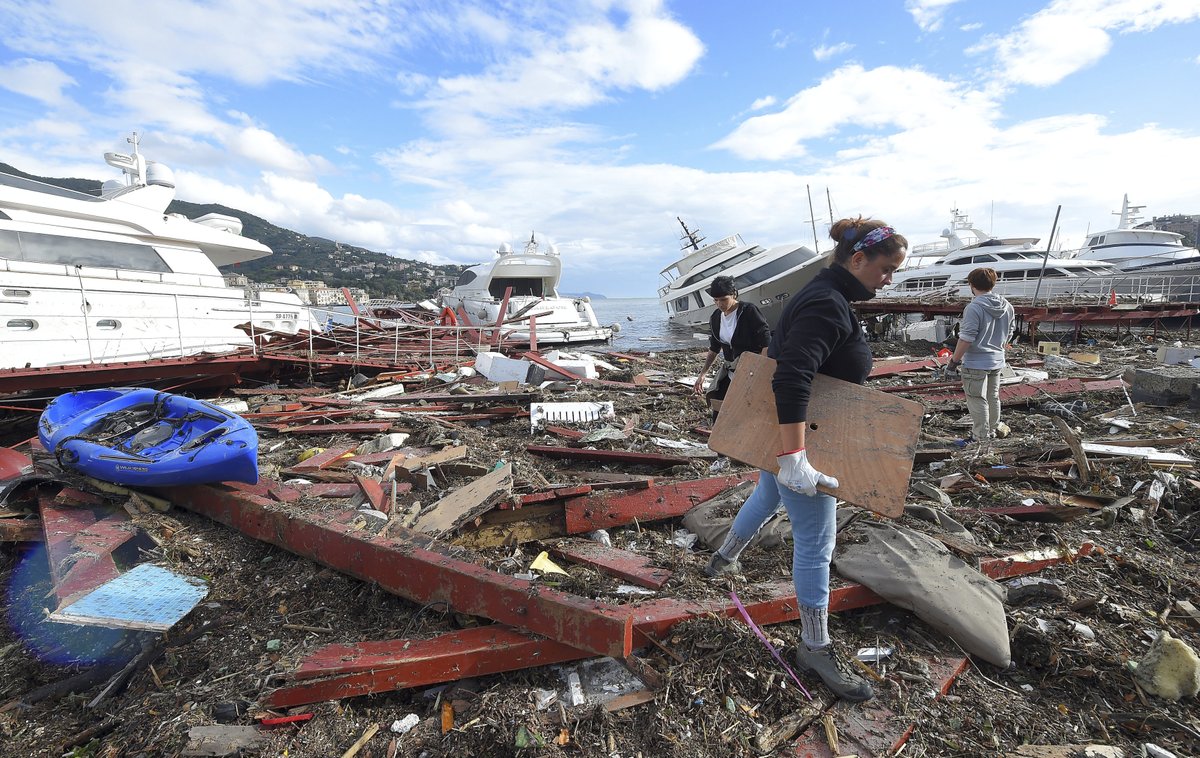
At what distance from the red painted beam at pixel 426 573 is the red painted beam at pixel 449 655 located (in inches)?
4.4

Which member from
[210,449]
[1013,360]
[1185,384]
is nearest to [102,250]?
[210,449]

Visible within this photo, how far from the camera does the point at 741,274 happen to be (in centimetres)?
2088

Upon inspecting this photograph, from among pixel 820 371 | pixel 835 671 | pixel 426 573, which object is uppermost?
pixel 820 371

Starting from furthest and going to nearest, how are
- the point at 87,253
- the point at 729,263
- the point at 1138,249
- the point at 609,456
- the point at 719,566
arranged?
the point at 1138,249, the point at 729,263, the point at 87,253, the point at 609,456, the point at 719,566

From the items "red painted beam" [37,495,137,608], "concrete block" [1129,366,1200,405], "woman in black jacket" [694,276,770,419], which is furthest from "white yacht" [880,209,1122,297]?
"red painted beam" [37,495,137,608]

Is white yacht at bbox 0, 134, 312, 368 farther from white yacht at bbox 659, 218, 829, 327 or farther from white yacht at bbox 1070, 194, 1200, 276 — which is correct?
white yacht at bbox 1070, 194, 1200, 276

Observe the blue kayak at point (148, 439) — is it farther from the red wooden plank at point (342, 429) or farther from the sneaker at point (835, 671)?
the sneaker at point (835, 671)

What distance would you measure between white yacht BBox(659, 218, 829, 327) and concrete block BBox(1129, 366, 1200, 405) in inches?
382

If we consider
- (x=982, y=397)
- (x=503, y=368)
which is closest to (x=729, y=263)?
(x=503, y=368)

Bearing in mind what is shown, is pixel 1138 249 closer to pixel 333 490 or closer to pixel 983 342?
pixel 983 342

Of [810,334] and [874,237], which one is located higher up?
[874,237]

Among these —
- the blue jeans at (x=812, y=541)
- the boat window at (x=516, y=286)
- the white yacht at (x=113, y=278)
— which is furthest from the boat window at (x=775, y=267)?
the blue jeans at (x=812, y=541)

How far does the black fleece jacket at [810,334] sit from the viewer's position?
2.09 meters

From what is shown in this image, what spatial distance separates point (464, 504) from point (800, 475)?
7.95 feet
